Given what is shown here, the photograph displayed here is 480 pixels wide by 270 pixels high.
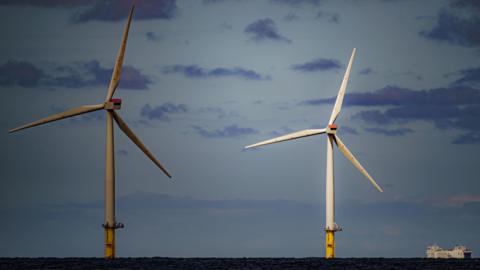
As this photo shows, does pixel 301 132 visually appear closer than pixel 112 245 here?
No

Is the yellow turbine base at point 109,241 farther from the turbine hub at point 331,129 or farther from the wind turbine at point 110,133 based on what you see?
the turbine hub at point 331,129

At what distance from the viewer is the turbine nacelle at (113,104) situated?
140625 millimetres

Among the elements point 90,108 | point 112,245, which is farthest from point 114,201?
point 90,108

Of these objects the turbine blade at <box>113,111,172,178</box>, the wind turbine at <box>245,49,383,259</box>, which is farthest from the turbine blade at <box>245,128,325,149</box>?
the turbine blade at <box>113,111,172,178</box>

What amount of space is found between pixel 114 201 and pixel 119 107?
15.4 m

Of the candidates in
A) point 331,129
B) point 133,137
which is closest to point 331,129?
point 331,129

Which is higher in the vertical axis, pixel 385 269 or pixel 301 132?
pixel 301 132

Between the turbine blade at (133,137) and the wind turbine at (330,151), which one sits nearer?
the turbine blade at (133,137)

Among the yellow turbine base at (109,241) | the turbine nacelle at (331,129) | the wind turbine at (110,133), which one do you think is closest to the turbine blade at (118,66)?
the wind turbine at (110,133)

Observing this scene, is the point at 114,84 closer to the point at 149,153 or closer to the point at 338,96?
the point at 149,153

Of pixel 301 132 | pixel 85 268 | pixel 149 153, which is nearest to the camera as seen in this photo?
pixel 149 153

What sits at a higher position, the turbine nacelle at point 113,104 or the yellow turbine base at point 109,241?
the turbine nacelle at point 113,104

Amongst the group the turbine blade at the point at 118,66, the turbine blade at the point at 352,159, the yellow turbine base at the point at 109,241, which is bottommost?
the yellow turbine base at the point at 109,241

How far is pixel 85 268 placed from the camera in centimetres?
15000
